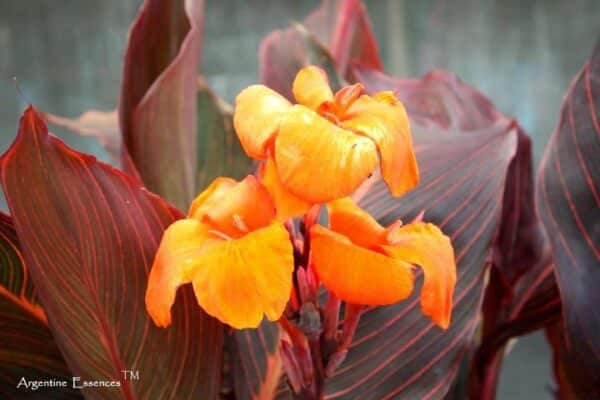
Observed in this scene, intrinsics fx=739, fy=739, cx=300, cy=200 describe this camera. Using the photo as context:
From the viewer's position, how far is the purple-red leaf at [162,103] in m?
0.50

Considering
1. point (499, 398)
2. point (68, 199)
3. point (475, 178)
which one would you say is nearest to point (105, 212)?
point (68, 199)

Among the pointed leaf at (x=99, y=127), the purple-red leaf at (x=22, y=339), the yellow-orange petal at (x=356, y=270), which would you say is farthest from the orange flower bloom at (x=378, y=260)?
the pointed leaf at (x=99, y=127)

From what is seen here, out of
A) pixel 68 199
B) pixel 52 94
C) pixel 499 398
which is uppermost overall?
pixel 68 199

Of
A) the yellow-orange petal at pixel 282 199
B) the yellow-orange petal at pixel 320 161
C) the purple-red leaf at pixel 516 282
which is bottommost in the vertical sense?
the purple-red leaf at pixel 516 282

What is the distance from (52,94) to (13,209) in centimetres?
63

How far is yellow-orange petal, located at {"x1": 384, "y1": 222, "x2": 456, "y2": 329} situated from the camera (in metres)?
0.30

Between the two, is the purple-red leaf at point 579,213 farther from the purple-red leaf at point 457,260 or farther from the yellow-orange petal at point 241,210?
the yellow-orange petal at point 241,210

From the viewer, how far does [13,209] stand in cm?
34

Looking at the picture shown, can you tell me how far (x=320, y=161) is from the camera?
263mm

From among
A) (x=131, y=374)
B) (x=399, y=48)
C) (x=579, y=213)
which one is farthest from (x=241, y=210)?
(x=399, y=48)

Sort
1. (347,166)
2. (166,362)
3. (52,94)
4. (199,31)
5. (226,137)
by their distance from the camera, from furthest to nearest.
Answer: (52,94)
(226,137)
(199,31)
(166,362)
(347,166)

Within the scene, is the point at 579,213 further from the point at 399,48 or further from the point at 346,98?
the point at 399,48

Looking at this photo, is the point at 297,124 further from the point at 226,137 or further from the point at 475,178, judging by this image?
the point at 226,137

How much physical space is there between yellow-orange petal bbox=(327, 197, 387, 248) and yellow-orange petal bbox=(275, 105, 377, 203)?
5 cm
